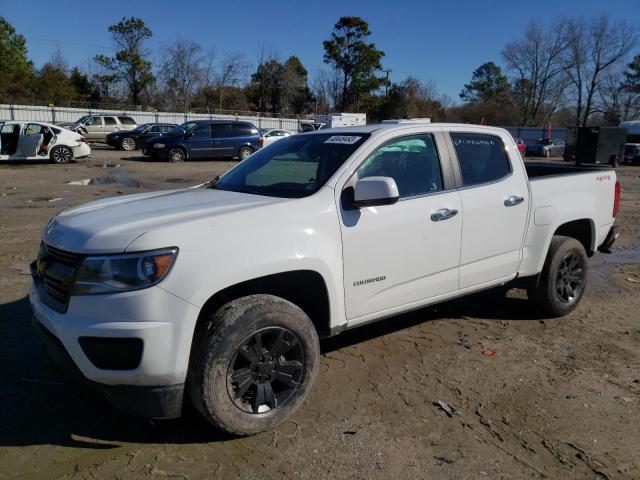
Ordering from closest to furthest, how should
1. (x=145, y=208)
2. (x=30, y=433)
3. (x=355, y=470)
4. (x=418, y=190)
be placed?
(x=355, y=470), (x=30, y=433), (x=145, y=208), (x=418, y=190)

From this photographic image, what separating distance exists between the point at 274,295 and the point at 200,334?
2.09 feet

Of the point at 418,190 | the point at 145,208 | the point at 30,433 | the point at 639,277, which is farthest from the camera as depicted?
the point at 639,277

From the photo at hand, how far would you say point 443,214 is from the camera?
388 cm

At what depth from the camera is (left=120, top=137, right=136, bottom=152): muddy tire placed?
29.7m

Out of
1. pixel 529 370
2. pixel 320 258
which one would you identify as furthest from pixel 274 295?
pixel 529 370

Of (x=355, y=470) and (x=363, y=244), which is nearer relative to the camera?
(x=355, y=470)

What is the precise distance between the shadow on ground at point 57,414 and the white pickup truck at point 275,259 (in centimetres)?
42

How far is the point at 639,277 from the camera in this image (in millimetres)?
6836

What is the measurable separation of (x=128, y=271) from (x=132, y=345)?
0.37 meters

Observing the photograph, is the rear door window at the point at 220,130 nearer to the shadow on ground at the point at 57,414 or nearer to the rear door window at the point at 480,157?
the shadow on ground at the point at 57,414

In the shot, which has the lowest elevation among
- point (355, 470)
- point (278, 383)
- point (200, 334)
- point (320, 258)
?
point (355, 470)

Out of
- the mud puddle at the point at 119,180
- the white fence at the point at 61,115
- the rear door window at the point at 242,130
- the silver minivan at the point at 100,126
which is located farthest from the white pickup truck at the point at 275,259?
the white fence at the point at 61,115

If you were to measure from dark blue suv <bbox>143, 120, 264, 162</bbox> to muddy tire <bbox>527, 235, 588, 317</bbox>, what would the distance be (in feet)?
64.2

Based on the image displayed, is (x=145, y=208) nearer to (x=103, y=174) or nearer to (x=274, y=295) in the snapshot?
(x=274, y=295)
